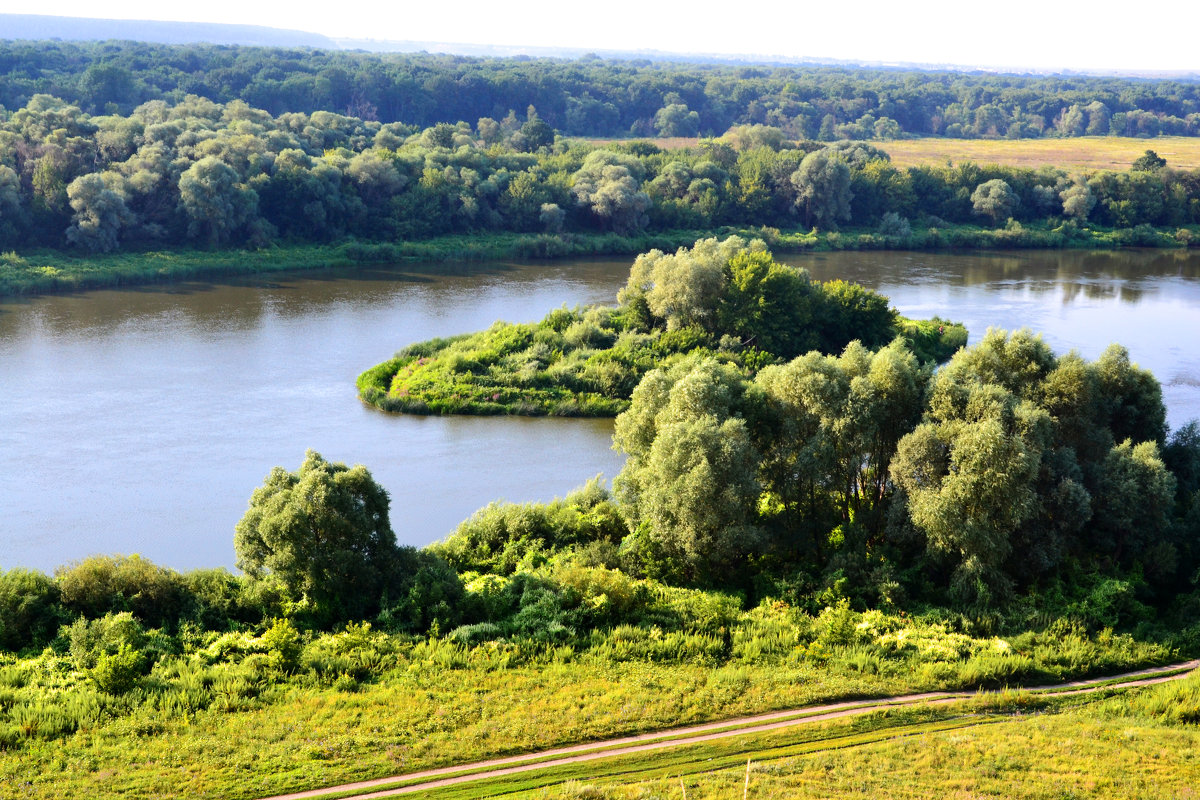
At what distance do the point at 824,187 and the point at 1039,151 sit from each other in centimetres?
4951

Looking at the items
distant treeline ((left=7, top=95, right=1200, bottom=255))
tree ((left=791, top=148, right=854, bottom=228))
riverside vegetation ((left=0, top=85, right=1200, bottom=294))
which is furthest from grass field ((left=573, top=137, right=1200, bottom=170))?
tree ((left=791, top=148, right=854, bottom=228))

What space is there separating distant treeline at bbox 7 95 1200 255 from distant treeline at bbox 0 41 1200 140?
19175 mm

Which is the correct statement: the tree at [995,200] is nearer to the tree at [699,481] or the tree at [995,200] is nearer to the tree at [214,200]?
the tree at [214,200]

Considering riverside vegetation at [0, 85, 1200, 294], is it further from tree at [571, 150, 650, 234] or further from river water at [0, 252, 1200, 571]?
river water at [0, 252, 1200, 571]

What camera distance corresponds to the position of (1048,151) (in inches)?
4294

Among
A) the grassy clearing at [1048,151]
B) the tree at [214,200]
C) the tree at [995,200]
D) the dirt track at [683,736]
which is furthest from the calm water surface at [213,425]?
the grassy clearing at [1048,151]

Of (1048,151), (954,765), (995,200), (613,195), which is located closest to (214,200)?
(613,195)

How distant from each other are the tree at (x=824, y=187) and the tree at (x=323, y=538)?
182 ft

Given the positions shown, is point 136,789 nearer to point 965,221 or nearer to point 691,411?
point 691,411

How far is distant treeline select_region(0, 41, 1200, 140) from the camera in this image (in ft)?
301

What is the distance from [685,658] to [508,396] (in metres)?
18.0

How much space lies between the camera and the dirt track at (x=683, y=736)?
14.9m

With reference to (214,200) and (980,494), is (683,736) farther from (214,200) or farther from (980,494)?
(214,200)

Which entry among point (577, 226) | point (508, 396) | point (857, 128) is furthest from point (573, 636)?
point (857, 128)
